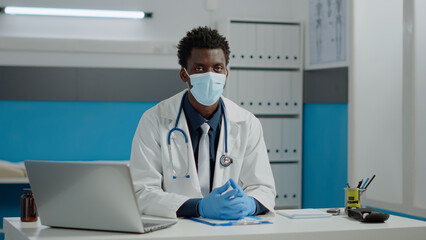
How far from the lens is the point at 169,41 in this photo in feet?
14.0

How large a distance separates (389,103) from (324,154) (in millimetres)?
878

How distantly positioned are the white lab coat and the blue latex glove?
A: 23cm

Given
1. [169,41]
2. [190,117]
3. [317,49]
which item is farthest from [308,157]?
[190,117]

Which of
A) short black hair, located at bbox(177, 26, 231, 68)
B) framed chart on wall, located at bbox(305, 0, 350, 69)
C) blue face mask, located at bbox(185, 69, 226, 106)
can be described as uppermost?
framed chart on wall, located at bbox(305, 0, 350, 69)

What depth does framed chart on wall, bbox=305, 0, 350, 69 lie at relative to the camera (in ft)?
12.8

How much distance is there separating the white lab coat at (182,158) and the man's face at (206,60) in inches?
5.7

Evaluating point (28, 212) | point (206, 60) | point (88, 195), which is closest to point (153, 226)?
point (88, 195)

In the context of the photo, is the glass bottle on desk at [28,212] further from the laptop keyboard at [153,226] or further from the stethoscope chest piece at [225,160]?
the stethoscope chest piece at [225,160]

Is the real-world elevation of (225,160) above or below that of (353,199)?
above

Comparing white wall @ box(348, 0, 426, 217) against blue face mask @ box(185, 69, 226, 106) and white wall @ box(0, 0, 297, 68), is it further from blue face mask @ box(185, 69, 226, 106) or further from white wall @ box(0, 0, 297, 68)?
blue face mask @ box(185, 69, 226, 106)

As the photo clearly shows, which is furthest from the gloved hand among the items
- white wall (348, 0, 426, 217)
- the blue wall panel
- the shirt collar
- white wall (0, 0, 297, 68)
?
white wall (0, 0, 297, 68)

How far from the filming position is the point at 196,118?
2248mm

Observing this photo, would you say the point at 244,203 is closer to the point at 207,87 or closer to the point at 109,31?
the point at 207,87

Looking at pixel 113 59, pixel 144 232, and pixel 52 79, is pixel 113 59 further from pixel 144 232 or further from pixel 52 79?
pixel 144 232
